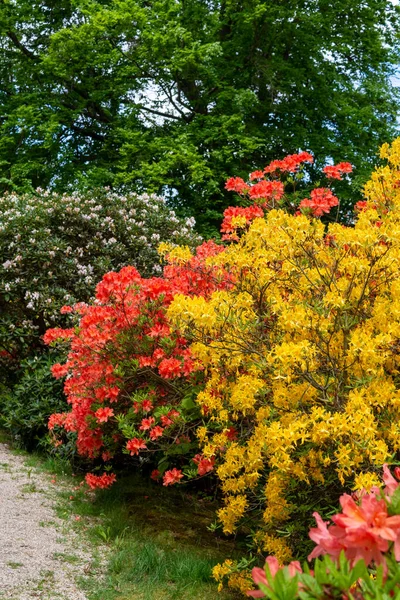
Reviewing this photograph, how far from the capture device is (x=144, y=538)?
15.4ft

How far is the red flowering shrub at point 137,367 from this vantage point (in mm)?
4566

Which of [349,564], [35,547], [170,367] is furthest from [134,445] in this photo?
[349,564]

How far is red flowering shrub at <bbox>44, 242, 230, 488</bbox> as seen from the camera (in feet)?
15.0

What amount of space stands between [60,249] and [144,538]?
3.86m

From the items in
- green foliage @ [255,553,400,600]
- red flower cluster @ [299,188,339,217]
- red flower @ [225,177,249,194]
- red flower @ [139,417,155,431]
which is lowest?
red flower @ [139,417,155,431]

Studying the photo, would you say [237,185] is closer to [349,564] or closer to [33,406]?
[33,406]

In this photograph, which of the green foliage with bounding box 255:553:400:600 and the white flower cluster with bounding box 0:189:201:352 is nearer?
the green foliage with bounding box 255:553:400:600

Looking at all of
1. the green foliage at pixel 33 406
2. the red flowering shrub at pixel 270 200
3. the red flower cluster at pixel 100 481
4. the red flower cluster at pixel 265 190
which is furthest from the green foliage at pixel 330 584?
the green foliage at pixel 33 406

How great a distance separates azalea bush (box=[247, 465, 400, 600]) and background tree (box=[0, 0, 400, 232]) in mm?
11590

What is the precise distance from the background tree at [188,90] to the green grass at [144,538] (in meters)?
8.07

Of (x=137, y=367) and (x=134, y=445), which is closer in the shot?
(x=134, y=445)

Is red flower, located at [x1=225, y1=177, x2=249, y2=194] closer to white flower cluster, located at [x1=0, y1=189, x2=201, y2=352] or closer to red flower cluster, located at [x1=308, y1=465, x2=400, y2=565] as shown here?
white flower cluster, located at [x1=0, y1=189, x2=201, y2=352]

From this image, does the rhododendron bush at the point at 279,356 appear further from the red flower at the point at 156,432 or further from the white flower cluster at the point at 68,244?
the white flower cluster at the point at 68,244

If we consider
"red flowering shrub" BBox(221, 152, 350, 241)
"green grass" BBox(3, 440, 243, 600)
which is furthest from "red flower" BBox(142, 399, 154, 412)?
"red flowering shrub" BBox(221, 152, 350, 241)
